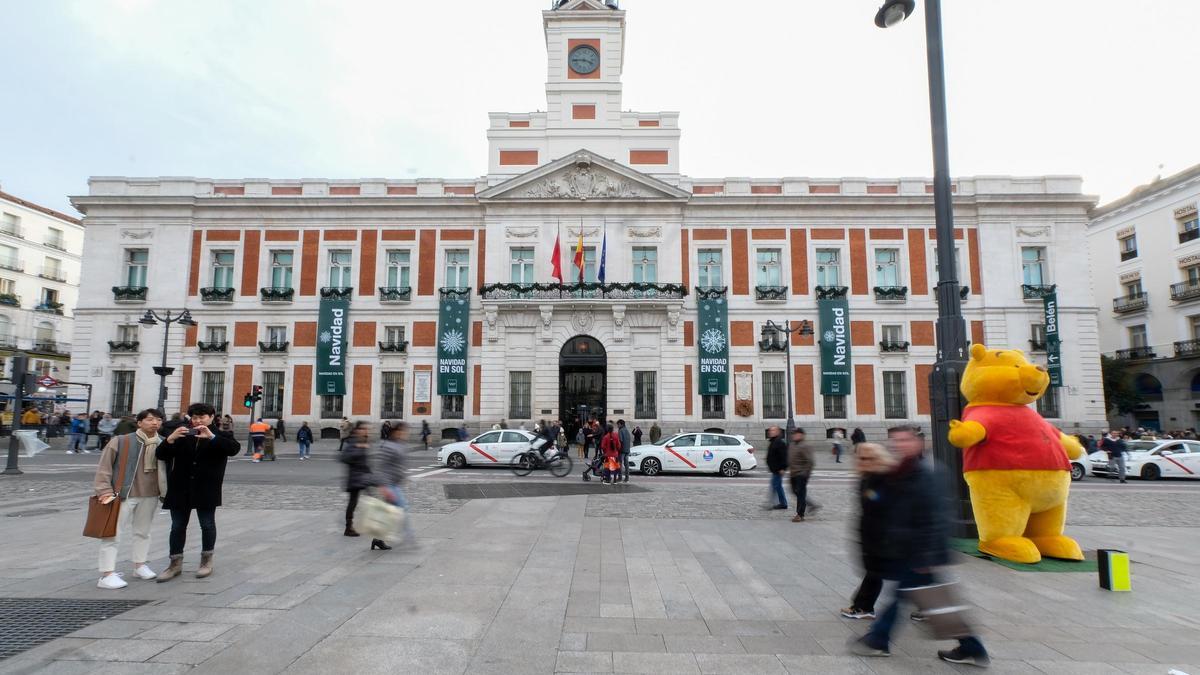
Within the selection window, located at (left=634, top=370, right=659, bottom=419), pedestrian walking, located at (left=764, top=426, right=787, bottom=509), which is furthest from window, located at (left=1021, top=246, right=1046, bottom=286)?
pedestrian walking, located at (left=764, top=426, right=787, bottom=509)

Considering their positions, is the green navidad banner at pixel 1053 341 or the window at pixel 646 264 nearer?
the green navidad banner at pixel 1053 341

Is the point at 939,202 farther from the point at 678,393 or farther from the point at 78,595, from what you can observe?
the point at 678,393

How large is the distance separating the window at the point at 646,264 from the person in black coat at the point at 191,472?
1070 inches

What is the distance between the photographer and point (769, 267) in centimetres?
3294

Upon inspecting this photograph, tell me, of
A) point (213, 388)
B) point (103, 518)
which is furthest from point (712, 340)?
point (103, 518)

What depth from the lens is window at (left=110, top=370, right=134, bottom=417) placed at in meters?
31.8

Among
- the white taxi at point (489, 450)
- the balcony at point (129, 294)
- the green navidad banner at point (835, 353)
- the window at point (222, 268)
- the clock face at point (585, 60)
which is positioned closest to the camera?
the white taxi at point (489, 450)

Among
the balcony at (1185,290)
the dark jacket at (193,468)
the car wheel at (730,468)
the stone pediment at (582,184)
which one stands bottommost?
the car wheel at (730,468)

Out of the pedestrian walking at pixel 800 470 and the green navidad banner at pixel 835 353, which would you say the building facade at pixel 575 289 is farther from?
the pedestrian walking at pixel 800 470

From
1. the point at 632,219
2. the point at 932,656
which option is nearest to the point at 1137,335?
the point at 632,219

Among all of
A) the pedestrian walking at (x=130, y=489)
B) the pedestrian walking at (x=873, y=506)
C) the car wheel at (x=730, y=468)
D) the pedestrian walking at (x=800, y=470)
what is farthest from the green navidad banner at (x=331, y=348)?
the pedestrian walking at (x=873, y=506)

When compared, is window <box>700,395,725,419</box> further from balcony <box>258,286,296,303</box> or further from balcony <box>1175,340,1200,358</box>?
balcony <box>1175,340,1200,358</box>

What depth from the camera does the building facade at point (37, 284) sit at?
43.6 meters

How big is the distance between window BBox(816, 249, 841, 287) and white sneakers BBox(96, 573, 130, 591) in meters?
31.5
